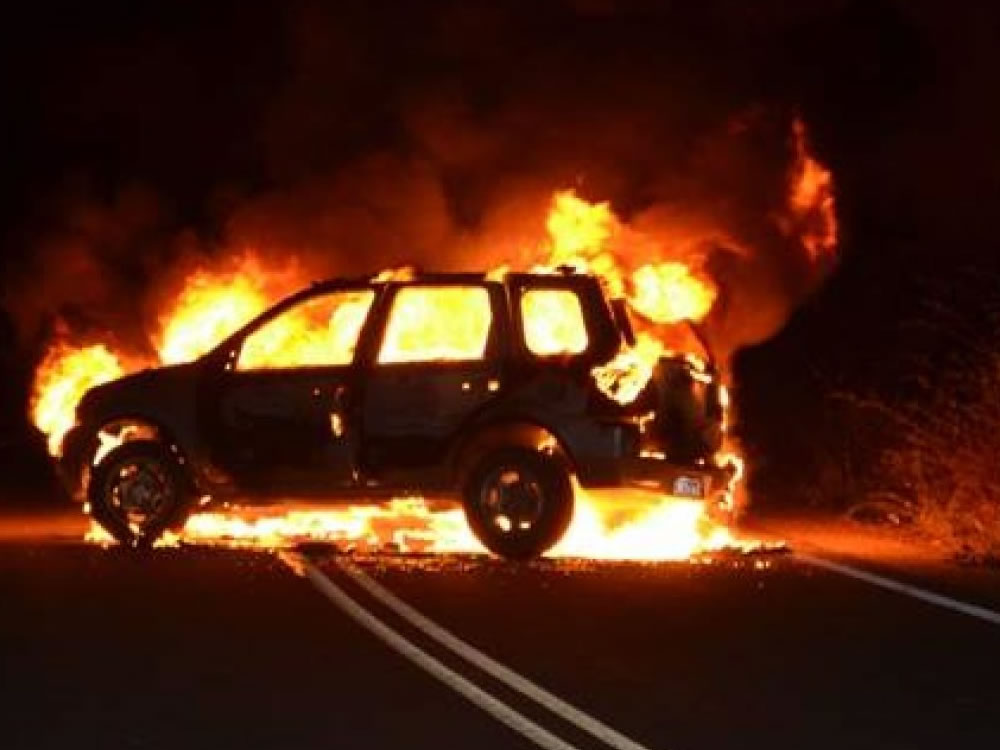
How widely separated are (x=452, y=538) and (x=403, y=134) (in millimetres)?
6508

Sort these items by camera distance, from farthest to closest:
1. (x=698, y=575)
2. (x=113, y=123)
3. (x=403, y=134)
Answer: (x=113, y=123)
(x=403, y=134)
(x=698, y=575)

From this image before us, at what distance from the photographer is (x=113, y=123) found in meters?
27.1

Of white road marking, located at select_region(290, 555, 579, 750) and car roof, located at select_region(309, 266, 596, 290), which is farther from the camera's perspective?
car roof, located at select_region(309, 266, 596, 290)

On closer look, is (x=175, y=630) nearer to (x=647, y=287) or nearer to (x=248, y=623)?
(x=248, y=623)

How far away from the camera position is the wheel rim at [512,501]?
632 inches

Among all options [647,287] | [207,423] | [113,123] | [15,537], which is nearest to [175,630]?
[207,423]

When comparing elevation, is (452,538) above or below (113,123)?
below

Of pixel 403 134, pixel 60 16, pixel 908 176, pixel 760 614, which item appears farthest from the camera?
pixel 60 16

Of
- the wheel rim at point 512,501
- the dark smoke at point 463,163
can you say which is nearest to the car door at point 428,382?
the wheel rim at point 512,501

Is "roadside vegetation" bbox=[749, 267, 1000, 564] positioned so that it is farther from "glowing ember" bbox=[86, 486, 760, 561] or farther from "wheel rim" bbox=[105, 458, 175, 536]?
"wheel rim" bbox=[105, 458, 175, 536]

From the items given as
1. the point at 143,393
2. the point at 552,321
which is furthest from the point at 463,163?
the point at 143,393

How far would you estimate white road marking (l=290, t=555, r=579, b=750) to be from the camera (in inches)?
370

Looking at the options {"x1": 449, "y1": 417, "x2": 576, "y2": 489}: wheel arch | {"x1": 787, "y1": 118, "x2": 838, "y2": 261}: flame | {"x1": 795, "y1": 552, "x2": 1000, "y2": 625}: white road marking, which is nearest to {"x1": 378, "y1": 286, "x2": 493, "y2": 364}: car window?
{"x1": 449, "y1": 417, "x2": 576, "y2": 489}: wheel arch

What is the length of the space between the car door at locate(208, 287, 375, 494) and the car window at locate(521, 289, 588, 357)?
115 centimetres
